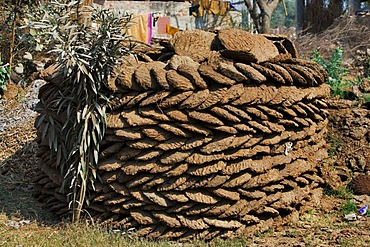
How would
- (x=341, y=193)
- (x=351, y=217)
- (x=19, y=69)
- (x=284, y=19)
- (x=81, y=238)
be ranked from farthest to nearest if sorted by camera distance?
(x=284, y=19)
(x=19, y=69)
(x=341, y=193)
(x=351, y=217)
(x=81, y=238)

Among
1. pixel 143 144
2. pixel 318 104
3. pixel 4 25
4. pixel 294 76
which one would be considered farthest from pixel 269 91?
pixel 4 25

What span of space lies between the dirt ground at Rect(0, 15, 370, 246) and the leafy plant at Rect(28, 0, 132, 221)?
663mm

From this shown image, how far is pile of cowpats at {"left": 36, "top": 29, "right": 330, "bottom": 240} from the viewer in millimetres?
4047

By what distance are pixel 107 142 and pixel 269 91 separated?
1.42 m

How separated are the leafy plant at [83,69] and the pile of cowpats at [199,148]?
0.38ft

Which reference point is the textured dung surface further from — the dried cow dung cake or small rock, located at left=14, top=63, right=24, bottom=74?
small rock, located at left=14, top=63, right=24, bottom=74

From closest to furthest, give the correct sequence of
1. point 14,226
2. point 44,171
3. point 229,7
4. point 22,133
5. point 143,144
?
point 143,144 → point 14,226 → point 44,171 → point 22,133 → point 229,7

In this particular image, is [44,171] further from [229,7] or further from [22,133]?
[229,7]

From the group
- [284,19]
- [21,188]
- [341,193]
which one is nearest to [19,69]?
[21,188]

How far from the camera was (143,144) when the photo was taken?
4.08 metres

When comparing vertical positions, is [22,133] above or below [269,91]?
below

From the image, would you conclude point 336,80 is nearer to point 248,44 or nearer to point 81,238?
point 248,44

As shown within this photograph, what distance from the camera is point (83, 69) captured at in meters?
4.00

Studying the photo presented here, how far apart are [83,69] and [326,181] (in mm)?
2739
